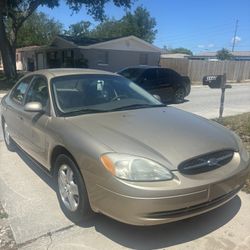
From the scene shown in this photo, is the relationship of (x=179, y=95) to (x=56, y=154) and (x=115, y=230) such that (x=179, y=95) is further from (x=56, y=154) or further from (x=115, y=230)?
(x=115, y=230)

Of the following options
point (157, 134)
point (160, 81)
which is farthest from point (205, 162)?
point (160, 81)

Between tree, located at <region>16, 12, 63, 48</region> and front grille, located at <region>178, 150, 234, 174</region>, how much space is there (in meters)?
50.3

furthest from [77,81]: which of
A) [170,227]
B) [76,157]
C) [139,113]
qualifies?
[170,227]

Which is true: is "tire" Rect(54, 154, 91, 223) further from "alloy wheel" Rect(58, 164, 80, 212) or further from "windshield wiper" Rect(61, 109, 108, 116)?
"windshield wiper" Rect(61, 109, 108, 116)

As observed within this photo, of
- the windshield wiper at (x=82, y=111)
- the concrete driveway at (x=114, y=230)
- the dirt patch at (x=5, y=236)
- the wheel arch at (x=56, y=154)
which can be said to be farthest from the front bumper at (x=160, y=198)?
the windshield wiper at (x=82, y=111)

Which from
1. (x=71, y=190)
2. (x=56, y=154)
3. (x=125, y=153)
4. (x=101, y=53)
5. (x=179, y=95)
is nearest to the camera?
(x=125, y=153)

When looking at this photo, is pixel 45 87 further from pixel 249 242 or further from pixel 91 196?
pixel 249 242

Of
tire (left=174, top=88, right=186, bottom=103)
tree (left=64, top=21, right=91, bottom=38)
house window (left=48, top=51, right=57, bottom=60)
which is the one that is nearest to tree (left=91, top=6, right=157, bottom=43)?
tree (left=64, top=21, right=91, bottom=38)

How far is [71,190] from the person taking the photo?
12.0 ft

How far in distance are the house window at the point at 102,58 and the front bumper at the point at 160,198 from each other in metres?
28.2

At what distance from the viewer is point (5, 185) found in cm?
464

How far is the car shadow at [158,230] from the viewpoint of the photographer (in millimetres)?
3276

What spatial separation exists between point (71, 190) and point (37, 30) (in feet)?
178

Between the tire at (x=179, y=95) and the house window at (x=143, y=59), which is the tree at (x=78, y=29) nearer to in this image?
the house window at (x=143, y=59)
